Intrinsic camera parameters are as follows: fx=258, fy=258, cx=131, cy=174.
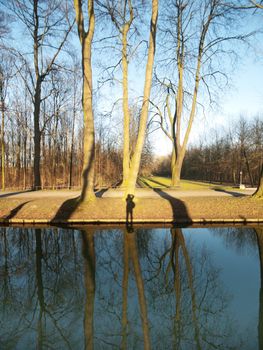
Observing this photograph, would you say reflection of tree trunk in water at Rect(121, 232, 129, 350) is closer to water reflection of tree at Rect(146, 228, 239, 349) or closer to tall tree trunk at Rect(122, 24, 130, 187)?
water reflection of tree at Rect(146, 228, 239, 349)

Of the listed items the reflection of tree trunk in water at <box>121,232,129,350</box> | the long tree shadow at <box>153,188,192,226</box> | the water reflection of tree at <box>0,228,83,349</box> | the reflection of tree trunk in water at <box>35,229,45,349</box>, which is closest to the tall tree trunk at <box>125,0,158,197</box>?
the long tree shadow at <box>153,188,192,226</box>

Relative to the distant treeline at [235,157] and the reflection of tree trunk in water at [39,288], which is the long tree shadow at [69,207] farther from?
the distant treeline at [235,157]

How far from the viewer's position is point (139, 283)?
4914 mm

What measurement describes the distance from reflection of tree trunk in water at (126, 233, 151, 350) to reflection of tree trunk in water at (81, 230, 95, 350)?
0.71 m

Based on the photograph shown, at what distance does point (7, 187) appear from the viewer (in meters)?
21.5

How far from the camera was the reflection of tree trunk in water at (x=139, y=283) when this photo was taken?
3365 mm

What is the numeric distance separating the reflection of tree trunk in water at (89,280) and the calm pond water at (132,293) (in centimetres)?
1

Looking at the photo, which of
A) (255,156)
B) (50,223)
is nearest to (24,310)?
(50,223)

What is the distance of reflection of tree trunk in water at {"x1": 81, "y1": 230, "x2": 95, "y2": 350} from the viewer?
11.4 ft

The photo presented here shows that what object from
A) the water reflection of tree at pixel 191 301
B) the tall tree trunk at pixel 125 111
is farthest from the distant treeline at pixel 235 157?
the water reflection of tree at pixel 191 301

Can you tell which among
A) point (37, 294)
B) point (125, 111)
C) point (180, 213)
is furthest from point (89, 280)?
point (125, 111)

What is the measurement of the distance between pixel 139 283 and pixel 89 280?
0.99m

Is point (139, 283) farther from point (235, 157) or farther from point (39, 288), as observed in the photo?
point (235, 157)

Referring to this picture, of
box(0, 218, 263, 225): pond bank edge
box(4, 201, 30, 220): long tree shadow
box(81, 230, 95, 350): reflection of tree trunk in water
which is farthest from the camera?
box(4, 201, 30, 220): long tree shadow
